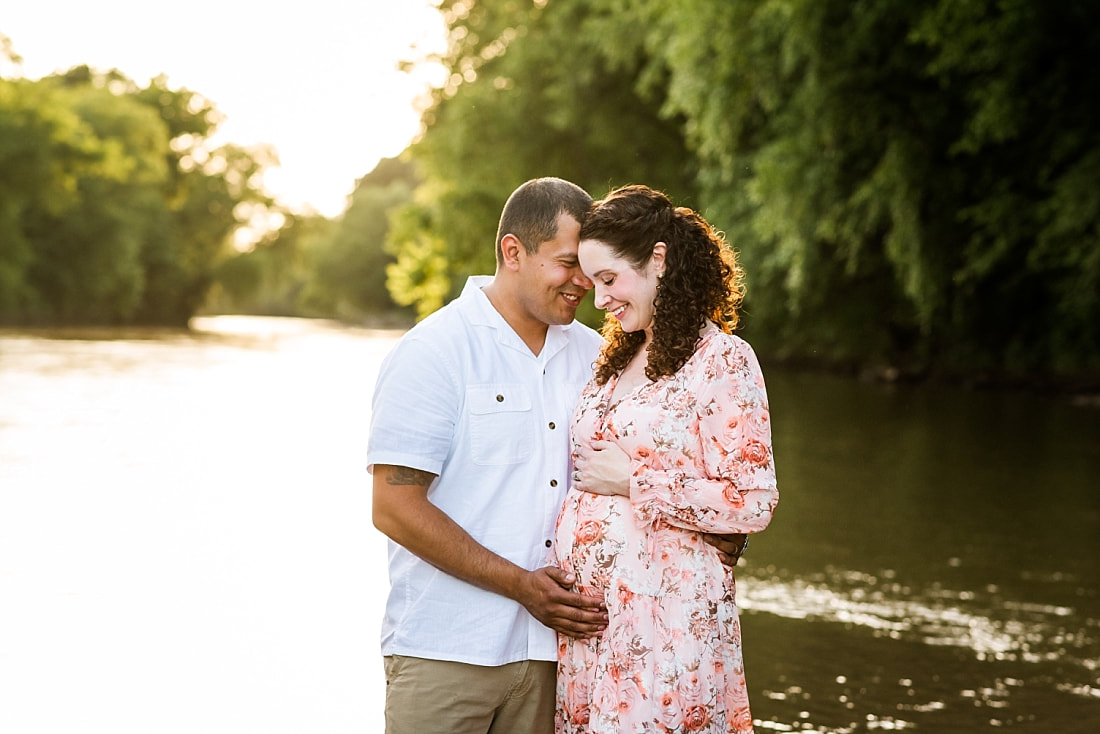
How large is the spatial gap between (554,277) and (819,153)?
16561 millimetres

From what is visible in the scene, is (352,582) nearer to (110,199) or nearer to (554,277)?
(554,277)

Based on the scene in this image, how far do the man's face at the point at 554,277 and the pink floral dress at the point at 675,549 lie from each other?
0.32 m

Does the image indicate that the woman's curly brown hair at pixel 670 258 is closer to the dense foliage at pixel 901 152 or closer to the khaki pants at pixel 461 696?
the khaki pants at pixel 461 696

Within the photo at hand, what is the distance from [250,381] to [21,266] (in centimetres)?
3038

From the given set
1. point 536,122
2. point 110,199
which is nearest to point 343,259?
point 110,199

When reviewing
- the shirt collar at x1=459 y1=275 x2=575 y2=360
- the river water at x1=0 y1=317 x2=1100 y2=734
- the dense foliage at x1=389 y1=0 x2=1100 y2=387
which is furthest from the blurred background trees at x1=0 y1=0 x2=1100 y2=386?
the shirt collar at x1=459 y1=275 x2=575 y2=360

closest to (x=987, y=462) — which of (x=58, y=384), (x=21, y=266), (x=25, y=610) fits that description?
(x=25, y=610)

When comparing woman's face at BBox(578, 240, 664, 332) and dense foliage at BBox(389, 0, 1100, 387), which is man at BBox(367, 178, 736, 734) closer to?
woman's face at BBox(578, 240, 664, 332)

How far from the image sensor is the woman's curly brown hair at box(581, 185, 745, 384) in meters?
3.23

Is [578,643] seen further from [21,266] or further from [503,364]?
[21,266]

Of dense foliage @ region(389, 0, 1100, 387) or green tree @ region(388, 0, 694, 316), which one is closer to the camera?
dense foliage @ region(389, 0, 1100, 387)

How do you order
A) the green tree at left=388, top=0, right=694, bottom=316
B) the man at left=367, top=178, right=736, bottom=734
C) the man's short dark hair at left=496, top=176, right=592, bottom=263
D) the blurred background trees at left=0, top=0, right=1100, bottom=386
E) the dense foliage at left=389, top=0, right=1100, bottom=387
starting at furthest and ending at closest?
the green tree at left=388, top=0, right=694, bottom=316, the blurred background trees at left=0, top=0, right=1100, bottom=386, the dense foliage at left=389, top=0, right=1100, bottom=387, the man's short dark hair at left=496, top=176, right=592, bottom=263, the man at left=367, top=178, right=736, bottom=734

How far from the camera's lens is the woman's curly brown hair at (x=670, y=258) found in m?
3.23

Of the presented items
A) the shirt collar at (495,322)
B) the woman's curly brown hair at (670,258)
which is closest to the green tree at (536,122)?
the shirt collar at (495,322)
